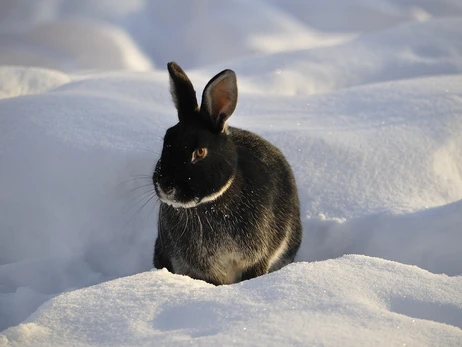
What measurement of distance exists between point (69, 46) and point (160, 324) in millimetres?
5912

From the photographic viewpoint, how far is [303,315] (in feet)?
6.57

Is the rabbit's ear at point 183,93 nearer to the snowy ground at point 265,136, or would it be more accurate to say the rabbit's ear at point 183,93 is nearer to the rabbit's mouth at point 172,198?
the rabbit's mouth at point 172,198

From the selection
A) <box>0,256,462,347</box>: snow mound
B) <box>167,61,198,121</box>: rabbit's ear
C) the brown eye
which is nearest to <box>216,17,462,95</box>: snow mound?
<box>167,61,198,121</box>: rabbit's ear

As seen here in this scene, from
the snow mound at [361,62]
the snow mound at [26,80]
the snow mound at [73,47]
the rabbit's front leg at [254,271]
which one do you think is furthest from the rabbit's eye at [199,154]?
the snow mound at [73,47]

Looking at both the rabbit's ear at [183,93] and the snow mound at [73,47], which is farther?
the snow mound at [73,47]

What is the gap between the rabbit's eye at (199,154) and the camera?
2.68 m

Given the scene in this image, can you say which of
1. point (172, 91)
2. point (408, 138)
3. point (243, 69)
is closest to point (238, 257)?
point (172, 91)

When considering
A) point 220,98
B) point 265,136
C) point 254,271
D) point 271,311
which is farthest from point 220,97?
point 265,136

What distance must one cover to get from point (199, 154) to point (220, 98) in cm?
29

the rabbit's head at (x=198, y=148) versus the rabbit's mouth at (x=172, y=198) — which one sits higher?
the rabbit's head at (x=198, y=148)

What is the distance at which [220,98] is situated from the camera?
109 inches

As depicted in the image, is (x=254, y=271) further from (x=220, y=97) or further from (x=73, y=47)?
(x=73, y=47)

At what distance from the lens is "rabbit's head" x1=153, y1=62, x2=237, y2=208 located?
2.61 metres

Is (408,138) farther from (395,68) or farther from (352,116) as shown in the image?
(395,68)
